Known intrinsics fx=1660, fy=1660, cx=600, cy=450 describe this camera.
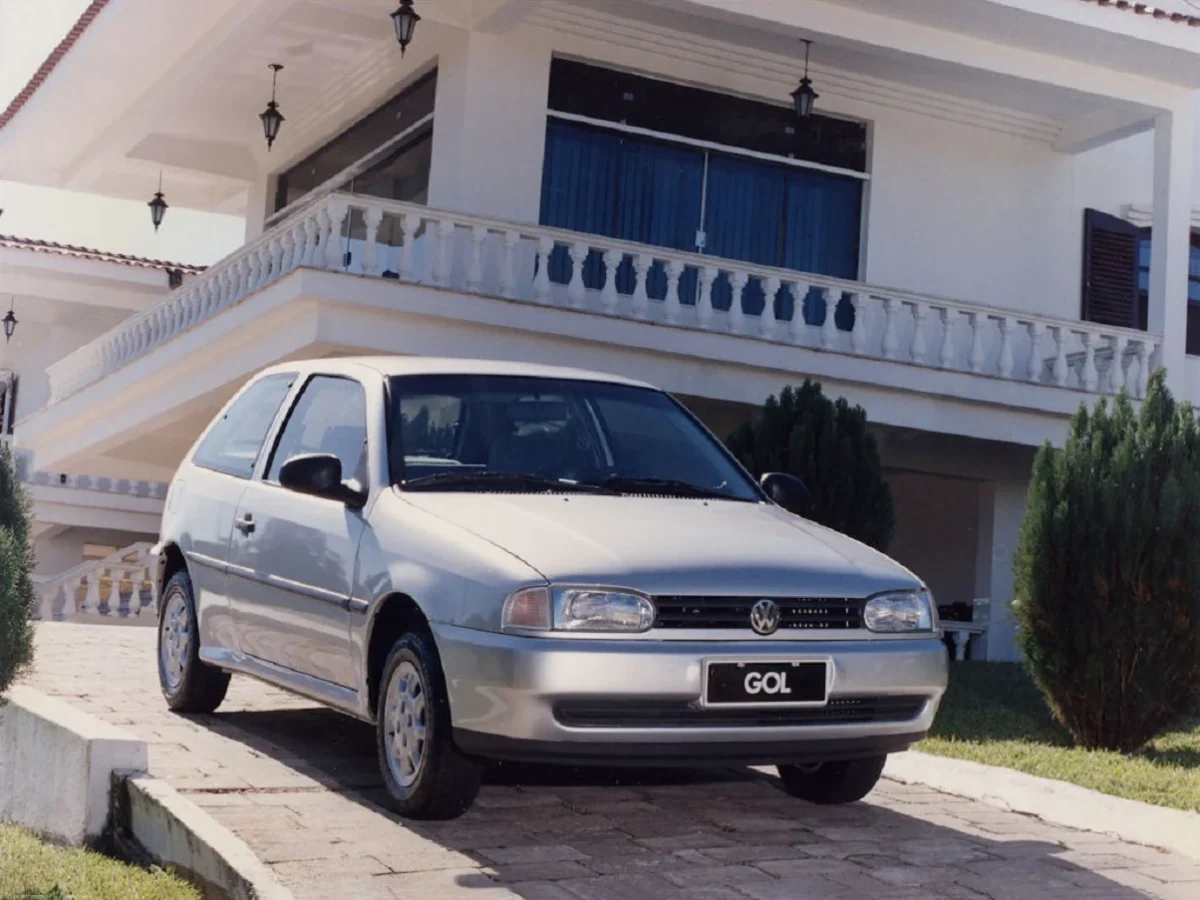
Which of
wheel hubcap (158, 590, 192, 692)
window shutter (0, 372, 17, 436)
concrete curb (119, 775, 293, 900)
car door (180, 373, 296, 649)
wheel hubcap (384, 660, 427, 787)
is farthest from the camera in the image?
window shutter (0, 372, 17, 436)

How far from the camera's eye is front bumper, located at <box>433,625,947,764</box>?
5.14 m

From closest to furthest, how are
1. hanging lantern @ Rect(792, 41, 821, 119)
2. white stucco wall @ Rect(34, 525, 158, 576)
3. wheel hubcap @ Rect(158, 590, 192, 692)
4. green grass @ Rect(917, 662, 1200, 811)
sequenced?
green grass @ Rect(917, 662, 1200, 811) → wheel hubcap @ Rect(158, 590, 192, 692) → hanging lantern @ Rect(792, 41, 821, 119) → white stucco wall @ Rect(34, 525, 158, 576)

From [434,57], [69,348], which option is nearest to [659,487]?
[434,57]

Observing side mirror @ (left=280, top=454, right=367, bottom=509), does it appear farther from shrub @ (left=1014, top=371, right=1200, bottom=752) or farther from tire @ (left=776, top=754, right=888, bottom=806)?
shrub @ (left=1014, top=371, right=1200, bottom=752)

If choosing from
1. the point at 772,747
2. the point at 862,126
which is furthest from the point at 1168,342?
the point at 772,747

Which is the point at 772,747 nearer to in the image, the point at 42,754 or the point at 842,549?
the point at 842,549

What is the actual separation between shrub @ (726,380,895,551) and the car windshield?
4928 millimetres

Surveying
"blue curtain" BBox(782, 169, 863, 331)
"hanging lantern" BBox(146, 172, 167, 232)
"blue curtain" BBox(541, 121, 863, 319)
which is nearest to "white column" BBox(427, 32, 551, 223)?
"blue curtain" BBox(541, 121, 863, 319)

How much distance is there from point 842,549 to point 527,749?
1507mm

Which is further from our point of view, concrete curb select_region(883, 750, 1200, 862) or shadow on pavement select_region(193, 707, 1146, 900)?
concrete curb select_region(883, 750, 1200, 862)

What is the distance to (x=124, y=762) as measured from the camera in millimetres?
6105

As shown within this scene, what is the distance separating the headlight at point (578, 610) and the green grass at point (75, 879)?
1.32 metres

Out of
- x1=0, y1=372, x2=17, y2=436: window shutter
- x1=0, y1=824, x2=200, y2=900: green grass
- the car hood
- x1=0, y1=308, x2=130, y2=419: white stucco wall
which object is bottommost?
x1=0, y1=824, x2=200, y2=900: green grass

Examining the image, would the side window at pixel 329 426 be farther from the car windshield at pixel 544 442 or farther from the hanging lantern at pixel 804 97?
the hanging lantern at pixel 804 97
